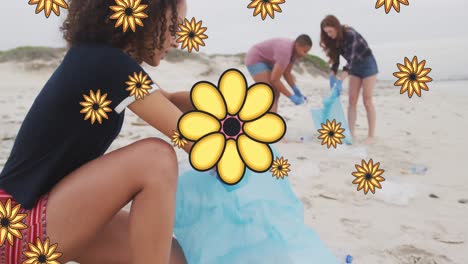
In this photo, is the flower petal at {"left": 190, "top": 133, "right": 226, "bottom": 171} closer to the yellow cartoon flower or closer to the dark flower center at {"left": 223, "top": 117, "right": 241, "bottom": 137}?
the dark flower center at {"left": 223, "top": 117, "right": 241, "bottom": 137}

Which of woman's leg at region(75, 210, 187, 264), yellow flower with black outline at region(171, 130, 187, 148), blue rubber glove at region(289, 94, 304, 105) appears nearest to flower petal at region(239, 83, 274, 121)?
yellow flower with black outline at region(171, 130, 187, 148)

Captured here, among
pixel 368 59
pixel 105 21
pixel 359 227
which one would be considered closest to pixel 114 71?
pixel 105 21

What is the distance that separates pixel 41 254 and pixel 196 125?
1.05 feet

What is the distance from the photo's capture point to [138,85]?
0.73 m

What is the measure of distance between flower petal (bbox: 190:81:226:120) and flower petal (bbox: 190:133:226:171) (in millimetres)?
45

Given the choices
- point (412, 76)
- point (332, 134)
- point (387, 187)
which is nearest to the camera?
point (412, 76)

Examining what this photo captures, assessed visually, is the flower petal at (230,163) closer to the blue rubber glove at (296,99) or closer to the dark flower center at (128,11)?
the dark flower center at (128,11)

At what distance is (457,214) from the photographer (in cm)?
150

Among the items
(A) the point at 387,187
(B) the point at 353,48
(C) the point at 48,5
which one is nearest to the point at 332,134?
(C) the point at 48,5

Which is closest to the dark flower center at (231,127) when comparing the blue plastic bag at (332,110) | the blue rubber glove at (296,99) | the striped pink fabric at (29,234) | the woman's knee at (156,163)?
the woman's knee at (156,163)

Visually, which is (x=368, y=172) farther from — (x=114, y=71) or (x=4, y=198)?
(x=4, y=198)

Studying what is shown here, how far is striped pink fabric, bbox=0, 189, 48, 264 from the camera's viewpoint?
70 cm

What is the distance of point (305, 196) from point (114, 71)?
3.34ft
